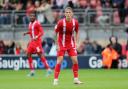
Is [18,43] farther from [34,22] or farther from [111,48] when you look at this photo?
[34,22]

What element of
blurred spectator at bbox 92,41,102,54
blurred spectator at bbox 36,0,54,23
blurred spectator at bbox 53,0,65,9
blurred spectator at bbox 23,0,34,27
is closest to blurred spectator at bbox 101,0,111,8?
blurred spectator at bbox 53,0,65,9

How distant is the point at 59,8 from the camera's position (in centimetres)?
3136

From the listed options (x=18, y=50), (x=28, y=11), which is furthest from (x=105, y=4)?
(x=18, y=50)

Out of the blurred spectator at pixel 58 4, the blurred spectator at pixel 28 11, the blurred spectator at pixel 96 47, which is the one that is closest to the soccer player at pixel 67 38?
the blurred spectator at pixel 96 47

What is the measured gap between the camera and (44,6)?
31.0 meters

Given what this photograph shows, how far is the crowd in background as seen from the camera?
100 ft

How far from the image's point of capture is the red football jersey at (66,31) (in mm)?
18312

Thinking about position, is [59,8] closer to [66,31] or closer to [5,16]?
[5,16]

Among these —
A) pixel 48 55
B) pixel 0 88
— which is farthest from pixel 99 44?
pixel 0 88

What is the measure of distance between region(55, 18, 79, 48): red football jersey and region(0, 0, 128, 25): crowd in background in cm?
1201

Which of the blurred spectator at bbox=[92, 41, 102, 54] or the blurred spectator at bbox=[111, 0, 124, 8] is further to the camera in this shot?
the blurred spectator at bbox=[111, 0, 124, 8]

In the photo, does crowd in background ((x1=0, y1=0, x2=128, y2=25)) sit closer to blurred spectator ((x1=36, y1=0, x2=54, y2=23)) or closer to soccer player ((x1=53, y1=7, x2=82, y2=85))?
blurred spectator ((x1=36, y1=0, x2=54, y2=23))

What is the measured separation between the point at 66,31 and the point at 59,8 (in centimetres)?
1303

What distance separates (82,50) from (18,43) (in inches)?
145
